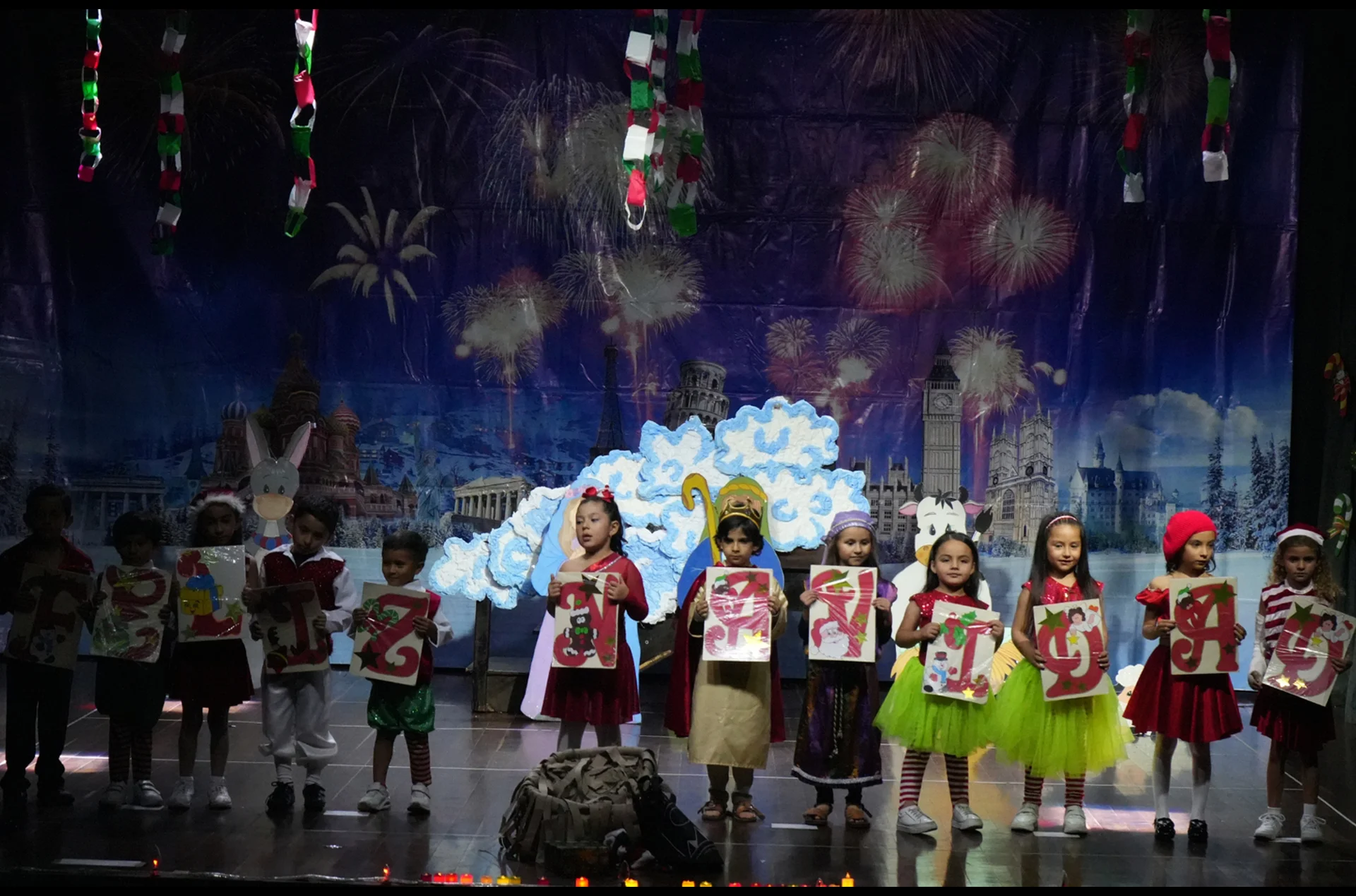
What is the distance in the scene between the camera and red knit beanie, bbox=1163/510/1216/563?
Answer: 5410 mm

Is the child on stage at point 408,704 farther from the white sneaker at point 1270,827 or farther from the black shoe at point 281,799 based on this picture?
the white sneaker at point 1270,827

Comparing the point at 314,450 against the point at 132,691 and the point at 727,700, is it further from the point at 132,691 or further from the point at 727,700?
the point at 727,700

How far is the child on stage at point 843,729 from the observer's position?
5375mm

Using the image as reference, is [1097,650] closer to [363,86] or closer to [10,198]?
[363,86]

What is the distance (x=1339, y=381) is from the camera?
310 inches

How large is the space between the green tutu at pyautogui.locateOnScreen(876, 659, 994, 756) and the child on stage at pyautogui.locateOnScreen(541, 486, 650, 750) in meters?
1.06

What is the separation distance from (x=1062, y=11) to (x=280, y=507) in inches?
220

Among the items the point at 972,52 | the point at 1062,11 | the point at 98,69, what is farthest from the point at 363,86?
the point at 1062,11

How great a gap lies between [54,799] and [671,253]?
4732 mm

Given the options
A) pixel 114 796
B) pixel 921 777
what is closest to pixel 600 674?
pixel 921 777

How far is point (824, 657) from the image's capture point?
5.40 m

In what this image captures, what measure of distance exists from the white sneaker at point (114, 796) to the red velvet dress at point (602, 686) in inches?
67.0

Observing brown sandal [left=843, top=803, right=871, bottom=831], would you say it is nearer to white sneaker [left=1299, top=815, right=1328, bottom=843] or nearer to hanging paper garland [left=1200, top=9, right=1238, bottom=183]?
white sneaker [left=1299, top=815, right=1328, bottom=843]

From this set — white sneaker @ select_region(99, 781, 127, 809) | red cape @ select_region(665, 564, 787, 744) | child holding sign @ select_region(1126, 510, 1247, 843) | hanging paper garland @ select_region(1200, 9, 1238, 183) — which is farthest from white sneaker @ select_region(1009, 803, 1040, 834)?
white sneaker @ select_region(99, 781, 127, 809)
